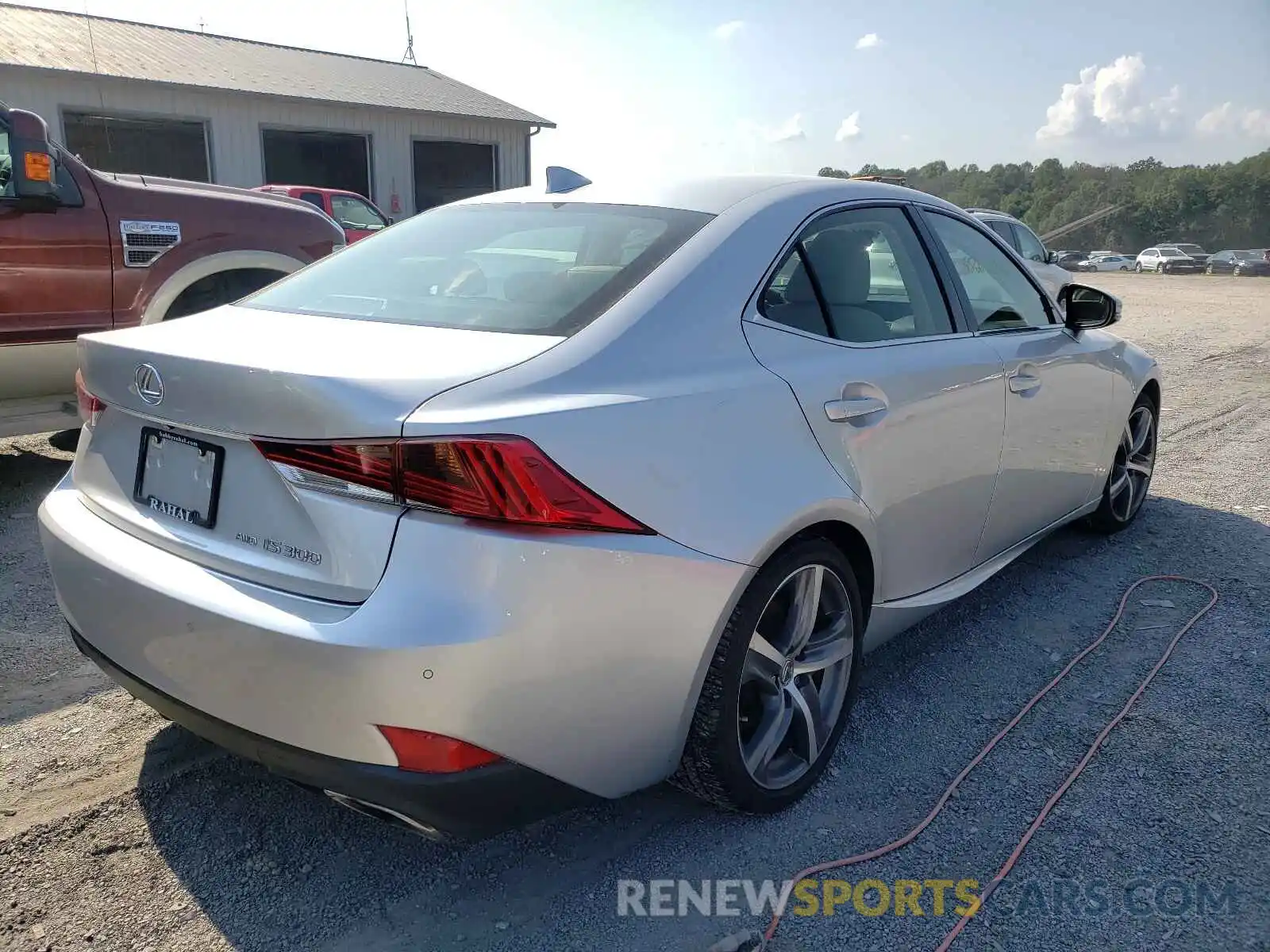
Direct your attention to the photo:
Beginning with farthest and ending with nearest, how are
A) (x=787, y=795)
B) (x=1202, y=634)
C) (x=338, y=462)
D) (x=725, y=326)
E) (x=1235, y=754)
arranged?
(x=1202, y=634) → (x=1235, y=754) → (x=787, y=795) → (x=725, y=326) → (x=338, y=462)

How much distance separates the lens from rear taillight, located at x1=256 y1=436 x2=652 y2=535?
188 cm

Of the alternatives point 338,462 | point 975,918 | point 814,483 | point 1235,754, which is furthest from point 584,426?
point 1235,754

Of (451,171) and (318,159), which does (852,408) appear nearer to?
(451,171)

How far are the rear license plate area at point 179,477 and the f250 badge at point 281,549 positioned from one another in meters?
0.12

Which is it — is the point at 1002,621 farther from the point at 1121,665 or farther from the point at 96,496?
the point at 96,496

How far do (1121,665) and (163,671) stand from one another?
3.07 m

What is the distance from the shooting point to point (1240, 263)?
156 ft

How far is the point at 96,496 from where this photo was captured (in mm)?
2480

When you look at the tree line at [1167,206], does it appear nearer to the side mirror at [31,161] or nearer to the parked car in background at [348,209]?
the parked car in background at [348,209]

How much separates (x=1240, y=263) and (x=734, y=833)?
179ft

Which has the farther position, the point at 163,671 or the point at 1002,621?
the point at 1002,621

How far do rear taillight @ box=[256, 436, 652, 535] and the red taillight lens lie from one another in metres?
0.42

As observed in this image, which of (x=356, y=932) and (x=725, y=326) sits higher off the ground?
(x=725, y=326)

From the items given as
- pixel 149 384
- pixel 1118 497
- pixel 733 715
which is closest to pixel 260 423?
pixel 149 384
